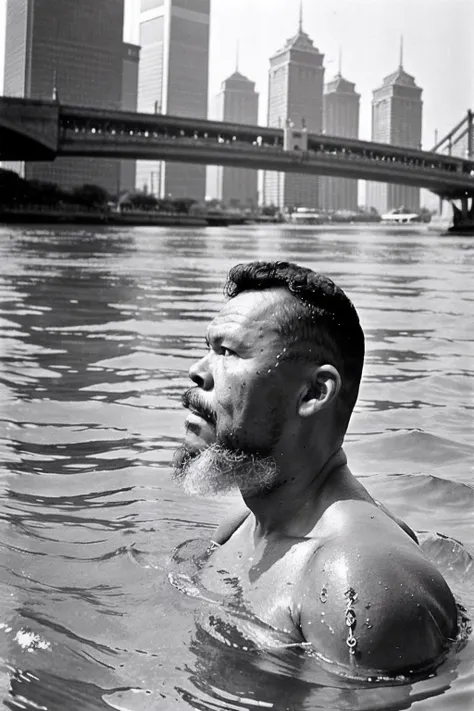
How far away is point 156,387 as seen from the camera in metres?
7.36

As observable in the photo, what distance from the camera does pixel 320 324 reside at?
2537 millimetres

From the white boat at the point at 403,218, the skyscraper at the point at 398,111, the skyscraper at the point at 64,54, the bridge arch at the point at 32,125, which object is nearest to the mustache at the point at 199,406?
the bridge arch at the point at 32,125

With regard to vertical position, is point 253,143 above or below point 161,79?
below

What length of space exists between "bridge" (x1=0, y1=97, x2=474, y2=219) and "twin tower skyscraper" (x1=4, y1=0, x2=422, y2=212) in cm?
1067

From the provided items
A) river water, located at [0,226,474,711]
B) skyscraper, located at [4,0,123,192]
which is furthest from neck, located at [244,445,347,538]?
skyscraper, located at [4,0,123,192]

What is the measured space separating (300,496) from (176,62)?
121098 millimetres

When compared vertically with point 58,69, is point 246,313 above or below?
below

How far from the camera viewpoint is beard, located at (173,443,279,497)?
2539mm

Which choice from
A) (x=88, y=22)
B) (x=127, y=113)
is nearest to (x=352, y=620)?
(x=127, y=113)

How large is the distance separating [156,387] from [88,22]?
375 ft

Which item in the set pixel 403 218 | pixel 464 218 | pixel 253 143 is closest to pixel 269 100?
pixel 403 218

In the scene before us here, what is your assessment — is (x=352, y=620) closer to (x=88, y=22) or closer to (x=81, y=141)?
(x=81, y=141)

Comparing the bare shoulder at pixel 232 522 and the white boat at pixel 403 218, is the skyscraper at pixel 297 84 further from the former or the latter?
the bare shoulder at pixel 232 522

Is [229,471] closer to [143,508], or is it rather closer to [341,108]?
[143,508]
